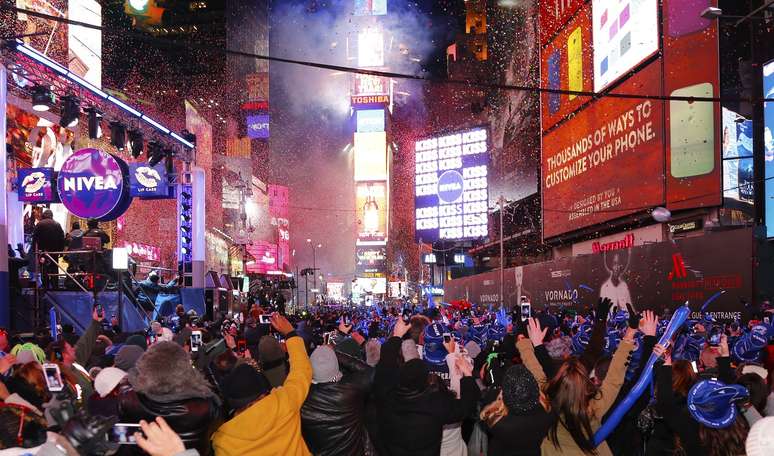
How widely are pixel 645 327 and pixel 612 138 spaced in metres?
25.7

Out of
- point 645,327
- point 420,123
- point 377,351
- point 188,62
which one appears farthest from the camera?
point 420,123

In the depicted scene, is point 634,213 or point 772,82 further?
point 634,213

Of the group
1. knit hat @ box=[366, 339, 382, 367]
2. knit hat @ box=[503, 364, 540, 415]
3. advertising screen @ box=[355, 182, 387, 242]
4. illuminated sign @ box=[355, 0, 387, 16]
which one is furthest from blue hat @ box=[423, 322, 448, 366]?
illuminated sign @ box=[355, 0, 387, 16]

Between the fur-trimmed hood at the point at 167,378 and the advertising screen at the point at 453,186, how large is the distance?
5535cm

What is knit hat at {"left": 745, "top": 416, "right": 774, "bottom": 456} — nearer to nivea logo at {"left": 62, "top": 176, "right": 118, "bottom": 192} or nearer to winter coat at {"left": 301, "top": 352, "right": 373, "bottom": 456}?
winter coat at {"left": 301, "top": 352, "right": 373, "bottom": 456}

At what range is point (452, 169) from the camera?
201ft

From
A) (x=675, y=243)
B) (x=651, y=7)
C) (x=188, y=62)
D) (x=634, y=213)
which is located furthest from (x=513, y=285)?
(x=188, y=62)

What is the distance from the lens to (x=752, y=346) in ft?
25.0

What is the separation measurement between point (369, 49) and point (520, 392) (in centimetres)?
15546

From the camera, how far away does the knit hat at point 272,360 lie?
5.82 m

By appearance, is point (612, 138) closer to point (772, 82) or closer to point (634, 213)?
point (634, 213)

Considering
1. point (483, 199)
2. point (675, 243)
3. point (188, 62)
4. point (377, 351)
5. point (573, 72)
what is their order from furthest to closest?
point (188, 62)
point (483, 199)
point (573, 72)
point (675, 243)
point (377, 351)

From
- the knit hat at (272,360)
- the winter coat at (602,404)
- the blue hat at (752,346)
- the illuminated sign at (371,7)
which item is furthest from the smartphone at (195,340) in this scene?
the illuminated sign at (371,7)

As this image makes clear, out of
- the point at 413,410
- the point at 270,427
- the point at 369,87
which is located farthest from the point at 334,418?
the point at 369,87
